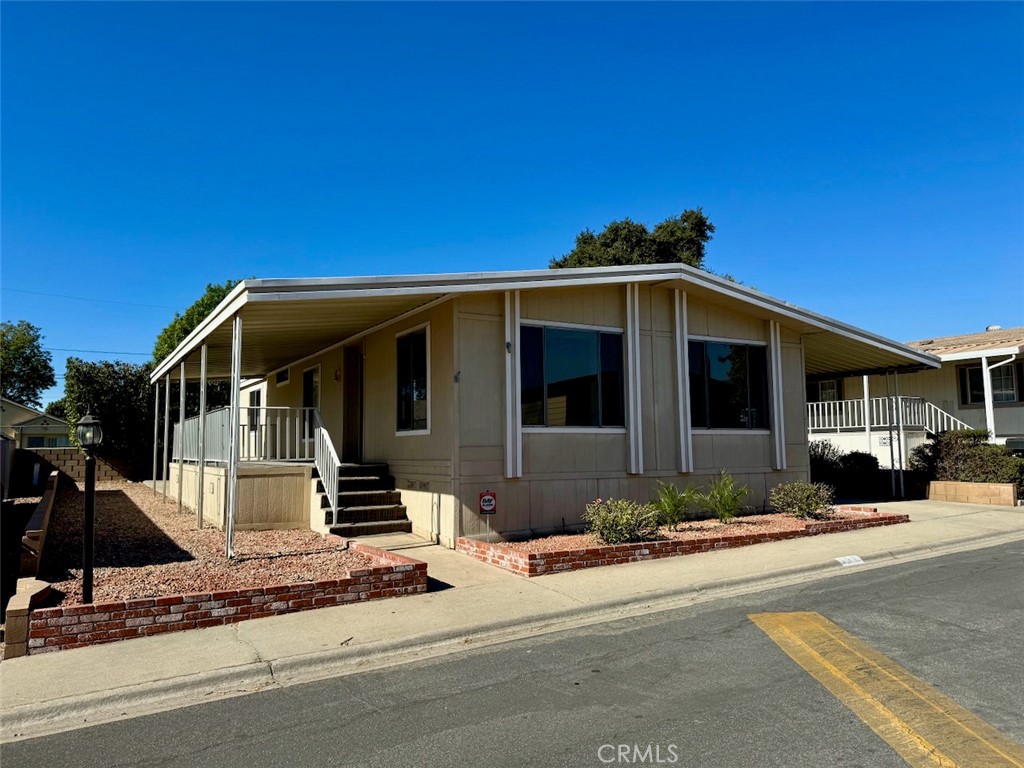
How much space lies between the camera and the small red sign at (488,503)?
10547mm

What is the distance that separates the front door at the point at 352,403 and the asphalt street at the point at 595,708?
344 inches

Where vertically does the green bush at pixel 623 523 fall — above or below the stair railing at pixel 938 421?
below

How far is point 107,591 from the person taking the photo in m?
6.98

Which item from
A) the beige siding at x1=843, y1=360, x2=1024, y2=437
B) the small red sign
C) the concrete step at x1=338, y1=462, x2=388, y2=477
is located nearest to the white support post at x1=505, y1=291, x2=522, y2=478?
the small red sign

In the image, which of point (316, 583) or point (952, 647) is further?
point (316, 583)

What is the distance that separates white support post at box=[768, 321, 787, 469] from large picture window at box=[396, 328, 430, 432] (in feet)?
22.1

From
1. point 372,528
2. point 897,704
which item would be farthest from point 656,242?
point 897,704

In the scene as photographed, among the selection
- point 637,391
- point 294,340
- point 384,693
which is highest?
point 294,340

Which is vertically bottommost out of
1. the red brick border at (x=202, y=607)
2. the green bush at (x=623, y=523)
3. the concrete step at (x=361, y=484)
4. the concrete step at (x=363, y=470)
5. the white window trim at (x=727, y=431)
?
the red brick border at (x=202, y=607)

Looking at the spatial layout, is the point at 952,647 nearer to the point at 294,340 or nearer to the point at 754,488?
the point at 754,488

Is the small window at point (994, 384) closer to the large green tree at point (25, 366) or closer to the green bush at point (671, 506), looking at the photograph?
the green bush at point (671, 506)

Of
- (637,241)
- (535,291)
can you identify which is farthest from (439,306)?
(637,241)

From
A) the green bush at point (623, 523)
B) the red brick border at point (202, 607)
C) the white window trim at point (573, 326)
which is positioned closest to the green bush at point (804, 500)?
the green bush at point (623, 523)

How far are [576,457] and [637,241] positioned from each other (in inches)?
875
